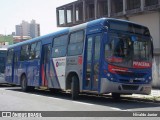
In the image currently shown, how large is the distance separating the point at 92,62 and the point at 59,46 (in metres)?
3.82

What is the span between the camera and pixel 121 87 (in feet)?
48.6

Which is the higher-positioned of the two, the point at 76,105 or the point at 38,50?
the point at 38,50

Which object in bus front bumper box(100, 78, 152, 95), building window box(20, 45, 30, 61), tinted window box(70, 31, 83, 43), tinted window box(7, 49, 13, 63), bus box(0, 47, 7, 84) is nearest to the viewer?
bus front bumper box(100, 78, 152, 95)

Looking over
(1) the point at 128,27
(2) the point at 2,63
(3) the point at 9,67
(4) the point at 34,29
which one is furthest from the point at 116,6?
(4) the point at 34,29

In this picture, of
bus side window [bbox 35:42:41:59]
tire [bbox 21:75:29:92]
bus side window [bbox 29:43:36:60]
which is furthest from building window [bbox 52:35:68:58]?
tire [bbox 21:75:29:92]

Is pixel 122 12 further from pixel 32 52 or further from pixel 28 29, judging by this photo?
pixel 28 29

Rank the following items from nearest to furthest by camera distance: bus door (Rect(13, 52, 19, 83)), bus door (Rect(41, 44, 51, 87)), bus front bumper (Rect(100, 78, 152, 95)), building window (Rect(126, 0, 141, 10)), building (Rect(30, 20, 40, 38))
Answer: bus front bumper (Rect(100, 78, 152, 95)) → bus door (Rect(41, 44, 51, 87)) → bus door (Rect(13, 52, 19, 83)) → building window (Rect(126, 0, 141, 10)) → building (Rect(30, 20, 40, 38))

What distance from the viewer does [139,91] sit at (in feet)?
50.6

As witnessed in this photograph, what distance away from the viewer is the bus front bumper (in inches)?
571

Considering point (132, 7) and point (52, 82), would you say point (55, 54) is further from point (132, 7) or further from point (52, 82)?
point (132, 7)

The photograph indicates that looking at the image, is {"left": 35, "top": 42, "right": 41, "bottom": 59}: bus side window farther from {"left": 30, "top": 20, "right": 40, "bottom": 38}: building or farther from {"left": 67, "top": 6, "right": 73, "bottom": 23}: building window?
{"left": 30, "top": 20, "right": 40, "bottom": 38}: building

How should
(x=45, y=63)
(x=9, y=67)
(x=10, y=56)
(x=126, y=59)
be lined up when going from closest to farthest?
(x=126, y=59) < (x=45, y=63) < (x=10, y=56) < (x=9, y=67)

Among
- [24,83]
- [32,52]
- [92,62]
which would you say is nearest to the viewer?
[92,62]

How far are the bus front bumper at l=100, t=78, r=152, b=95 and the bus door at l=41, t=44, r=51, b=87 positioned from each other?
6252mm
